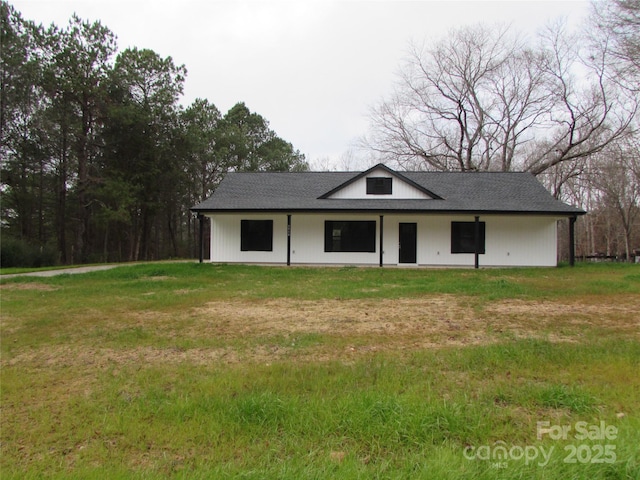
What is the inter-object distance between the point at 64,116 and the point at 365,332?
26.3 m

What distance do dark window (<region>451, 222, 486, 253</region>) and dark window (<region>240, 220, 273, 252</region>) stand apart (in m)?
8.11

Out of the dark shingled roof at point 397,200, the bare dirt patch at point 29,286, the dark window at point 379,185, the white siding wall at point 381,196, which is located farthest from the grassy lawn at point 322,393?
the dark window at point 379,185

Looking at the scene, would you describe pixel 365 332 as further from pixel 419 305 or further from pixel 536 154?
pixel 536 154

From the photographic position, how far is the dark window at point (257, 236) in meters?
16.6

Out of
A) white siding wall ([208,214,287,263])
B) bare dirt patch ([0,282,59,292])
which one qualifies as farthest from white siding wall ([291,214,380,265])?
bare dirt patch ([0,282,59,292])

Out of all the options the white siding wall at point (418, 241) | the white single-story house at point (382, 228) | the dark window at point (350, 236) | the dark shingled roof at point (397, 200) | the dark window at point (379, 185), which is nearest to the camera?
the dark shingled roof at point (397, 200)

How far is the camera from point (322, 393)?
3.03 m

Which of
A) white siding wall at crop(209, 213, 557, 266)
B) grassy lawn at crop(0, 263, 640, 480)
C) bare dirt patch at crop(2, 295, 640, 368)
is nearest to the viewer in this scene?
grassy lawn at crop(0, 263, 640, 480)

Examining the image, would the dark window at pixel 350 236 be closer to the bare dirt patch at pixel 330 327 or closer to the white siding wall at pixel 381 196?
the white siding wall at pixel 381 196

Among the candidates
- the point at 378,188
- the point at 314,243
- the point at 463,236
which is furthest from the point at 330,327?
Result: the point at 463,236

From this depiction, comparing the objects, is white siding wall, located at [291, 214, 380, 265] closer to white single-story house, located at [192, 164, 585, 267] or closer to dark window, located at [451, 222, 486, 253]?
white single-story house, located at [192, 164, 585, 267]

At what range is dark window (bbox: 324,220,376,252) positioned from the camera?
1628 cm

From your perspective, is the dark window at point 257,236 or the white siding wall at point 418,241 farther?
the dark window at point 257,236

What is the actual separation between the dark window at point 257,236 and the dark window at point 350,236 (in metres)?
2.58
